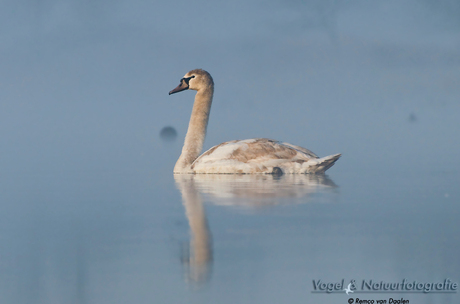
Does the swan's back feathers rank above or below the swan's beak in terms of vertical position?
below

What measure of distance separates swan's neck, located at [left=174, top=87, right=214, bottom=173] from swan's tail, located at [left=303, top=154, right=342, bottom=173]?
4.05 meters

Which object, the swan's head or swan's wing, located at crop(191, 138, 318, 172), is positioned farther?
the swan's head

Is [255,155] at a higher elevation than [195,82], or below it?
below

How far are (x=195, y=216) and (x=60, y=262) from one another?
9.25 feet

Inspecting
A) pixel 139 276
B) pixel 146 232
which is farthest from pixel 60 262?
pixel 146 232

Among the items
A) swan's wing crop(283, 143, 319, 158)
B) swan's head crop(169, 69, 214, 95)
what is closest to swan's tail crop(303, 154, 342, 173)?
swan's wing crop(283, 143, 319, 158)

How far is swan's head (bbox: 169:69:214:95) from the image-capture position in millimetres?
18938

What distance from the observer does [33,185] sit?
617 inches

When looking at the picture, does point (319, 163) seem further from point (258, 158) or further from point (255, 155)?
point (255, 155)

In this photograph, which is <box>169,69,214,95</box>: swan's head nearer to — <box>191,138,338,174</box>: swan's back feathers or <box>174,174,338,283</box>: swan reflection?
<box>191,138,338,174</box>: swan's back feathers

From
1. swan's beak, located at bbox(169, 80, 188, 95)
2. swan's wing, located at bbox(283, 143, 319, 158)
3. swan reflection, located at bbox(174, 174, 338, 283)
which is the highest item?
swan's beak, located at bbox(169, 80, 188, 95)

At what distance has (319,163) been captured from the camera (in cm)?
1502

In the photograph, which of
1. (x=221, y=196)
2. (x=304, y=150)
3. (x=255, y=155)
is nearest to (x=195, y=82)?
(x=255, y=155)

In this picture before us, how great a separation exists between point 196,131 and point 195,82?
1802 millimetres
